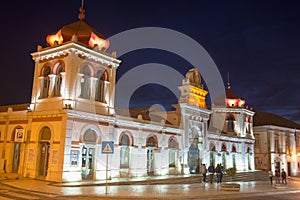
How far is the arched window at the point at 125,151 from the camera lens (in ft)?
77.3

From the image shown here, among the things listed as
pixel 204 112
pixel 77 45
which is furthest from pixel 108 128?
pixel 204 112

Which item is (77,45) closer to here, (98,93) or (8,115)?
(98,93)

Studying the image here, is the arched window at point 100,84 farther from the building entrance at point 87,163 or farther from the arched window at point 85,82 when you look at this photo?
the building entrance at point 87,163

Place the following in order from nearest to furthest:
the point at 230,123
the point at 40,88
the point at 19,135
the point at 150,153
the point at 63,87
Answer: the point at 63,87 < the point at 40,88 < the point at 19,135 < the point at 150,153 < the point at 230,123

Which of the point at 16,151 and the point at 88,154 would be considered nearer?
the point at 88,154

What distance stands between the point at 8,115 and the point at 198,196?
16217 millimetres

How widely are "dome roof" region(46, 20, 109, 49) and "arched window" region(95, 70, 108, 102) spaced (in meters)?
2.07

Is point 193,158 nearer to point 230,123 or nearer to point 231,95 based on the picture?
point 230,123

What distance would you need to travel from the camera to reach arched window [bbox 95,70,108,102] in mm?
21766

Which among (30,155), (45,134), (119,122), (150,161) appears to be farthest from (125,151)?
(30,155)

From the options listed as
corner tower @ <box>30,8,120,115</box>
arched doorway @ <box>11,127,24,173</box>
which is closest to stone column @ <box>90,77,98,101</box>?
corner tower @ <box>30,8,120,115</box>

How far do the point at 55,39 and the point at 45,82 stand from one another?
10.7 feet

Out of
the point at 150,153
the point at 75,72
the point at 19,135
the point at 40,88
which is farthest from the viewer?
the point at 150,153

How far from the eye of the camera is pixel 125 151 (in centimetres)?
2394
